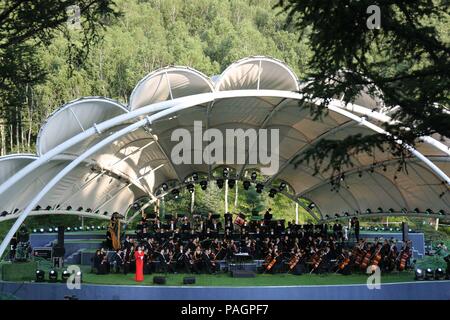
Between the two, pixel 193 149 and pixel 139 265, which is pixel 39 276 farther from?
pixel 193 149

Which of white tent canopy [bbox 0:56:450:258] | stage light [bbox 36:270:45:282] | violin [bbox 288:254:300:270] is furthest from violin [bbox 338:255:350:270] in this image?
stage light [bbox 36:270:45:282]

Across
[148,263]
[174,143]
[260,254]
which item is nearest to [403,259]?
[260,254]

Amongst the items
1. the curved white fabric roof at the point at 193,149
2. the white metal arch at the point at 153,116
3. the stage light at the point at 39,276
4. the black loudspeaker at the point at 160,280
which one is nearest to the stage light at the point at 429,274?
the curved white fabric roof at the point at 193,149

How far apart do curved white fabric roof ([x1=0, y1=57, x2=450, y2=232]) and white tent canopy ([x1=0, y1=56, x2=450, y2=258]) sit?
0.14 ft

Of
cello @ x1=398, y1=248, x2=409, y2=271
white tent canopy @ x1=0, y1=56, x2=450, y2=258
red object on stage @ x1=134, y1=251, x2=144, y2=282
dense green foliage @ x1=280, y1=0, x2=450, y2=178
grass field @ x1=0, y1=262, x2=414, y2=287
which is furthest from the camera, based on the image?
cello @ x1=398, y1=248, x2=409, y2=271

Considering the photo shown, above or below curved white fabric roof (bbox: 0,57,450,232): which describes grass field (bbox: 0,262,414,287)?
below

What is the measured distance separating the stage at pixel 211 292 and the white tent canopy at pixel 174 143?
2.31 m

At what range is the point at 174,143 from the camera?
1163 inches

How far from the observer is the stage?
1620cm

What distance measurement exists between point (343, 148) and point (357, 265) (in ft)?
39.1

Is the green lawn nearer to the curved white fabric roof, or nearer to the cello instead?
the cello

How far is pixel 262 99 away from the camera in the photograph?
23125mm
